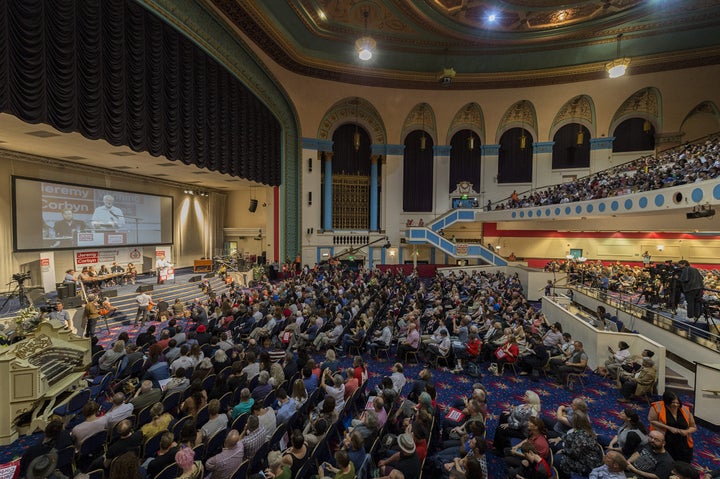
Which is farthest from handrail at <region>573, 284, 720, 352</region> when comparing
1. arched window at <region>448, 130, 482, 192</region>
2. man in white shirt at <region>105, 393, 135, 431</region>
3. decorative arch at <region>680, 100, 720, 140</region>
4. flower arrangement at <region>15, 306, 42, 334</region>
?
decorative arch at <region>680, 100, 720, 140</region>

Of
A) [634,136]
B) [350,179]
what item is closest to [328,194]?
[350,179]

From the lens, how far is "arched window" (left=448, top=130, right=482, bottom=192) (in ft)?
76.8

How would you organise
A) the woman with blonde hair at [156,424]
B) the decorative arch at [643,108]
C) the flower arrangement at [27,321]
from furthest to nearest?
1. the decorative arch at [643,108]
2. the flower arrangement at [27,321]
3. the woman with blonde hair at [156,424]

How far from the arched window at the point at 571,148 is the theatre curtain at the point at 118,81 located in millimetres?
20063

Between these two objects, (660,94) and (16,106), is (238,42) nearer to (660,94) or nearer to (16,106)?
(16,106)

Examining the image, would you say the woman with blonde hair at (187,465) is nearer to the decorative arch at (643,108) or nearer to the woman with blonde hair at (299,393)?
the woman with blonde hair at (299,393)

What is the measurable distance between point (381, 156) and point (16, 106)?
1875cm

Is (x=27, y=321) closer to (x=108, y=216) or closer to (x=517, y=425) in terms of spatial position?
(x=517, y=425)

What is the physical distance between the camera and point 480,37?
18859 mm

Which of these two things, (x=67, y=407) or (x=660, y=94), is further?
(x=660, y=94)

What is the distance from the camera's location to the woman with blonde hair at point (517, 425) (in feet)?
14.6

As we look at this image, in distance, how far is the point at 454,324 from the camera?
8719 millimetres

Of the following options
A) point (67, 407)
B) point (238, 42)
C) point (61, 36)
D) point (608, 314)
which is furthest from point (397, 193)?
point (67, 407)

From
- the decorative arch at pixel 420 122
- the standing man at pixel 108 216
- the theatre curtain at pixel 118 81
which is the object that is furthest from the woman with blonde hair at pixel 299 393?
the decorative arch at pixel 420 122
